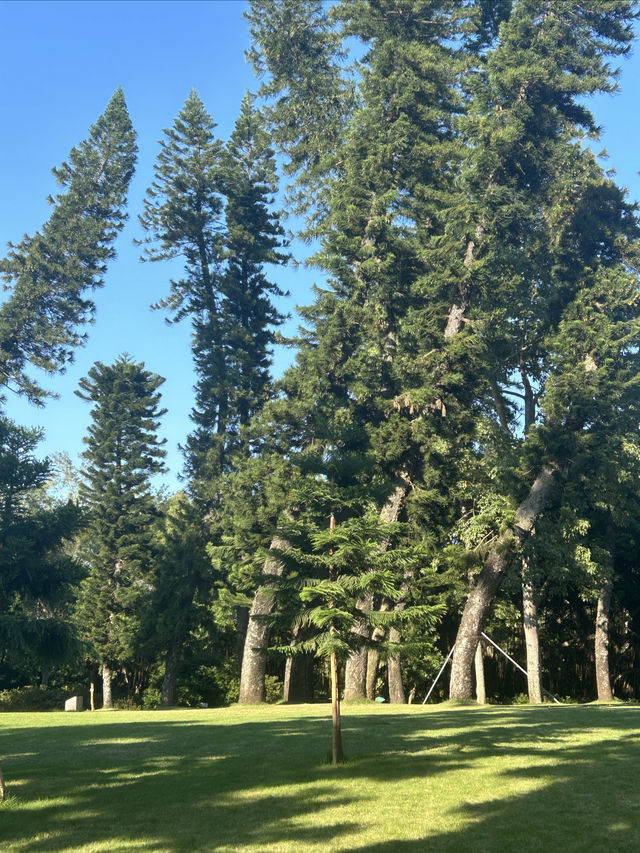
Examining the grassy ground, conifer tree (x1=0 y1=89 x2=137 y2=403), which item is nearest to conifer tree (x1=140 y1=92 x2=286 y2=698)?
conifer tree (x1=0 y1=89 x2=137 y2=403)

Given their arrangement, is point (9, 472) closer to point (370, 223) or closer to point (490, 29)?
point (370, 223)

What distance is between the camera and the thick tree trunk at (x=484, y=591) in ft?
85.9

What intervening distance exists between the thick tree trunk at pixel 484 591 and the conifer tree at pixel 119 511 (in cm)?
1641

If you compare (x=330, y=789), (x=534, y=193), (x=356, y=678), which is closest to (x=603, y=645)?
(x=356, y=678)

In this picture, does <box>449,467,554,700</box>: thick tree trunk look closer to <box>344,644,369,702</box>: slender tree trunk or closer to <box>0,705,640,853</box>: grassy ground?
<box>344,644,369,702</box>: slender tree trunk

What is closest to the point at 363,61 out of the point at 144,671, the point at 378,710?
the point at 378,710

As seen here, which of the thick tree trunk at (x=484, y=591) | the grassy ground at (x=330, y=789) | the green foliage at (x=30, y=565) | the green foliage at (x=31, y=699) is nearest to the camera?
the grassy ground at (x=330, y=789)

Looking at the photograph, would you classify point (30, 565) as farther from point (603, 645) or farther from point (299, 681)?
point (603, 645)

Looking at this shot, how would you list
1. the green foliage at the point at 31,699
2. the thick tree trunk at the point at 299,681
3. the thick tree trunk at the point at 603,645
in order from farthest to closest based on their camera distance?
the green foliage at the point at 31,699
the thick tree trunk at the point at 299,681
the thick tree trunk at the point at 603,645

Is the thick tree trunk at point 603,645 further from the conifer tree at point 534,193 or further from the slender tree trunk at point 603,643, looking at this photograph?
the conifer tree at point 534,193

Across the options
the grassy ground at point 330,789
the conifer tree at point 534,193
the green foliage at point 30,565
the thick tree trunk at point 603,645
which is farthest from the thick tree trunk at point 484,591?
the green foliage at point 30,565

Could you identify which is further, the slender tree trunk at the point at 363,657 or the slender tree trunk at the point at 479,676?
the slender tree trunk at the point at 479,676

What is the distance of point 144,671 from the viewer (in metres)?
41.8

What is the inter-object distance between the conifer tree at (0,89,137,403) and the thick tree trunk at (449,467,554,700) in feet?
85.5
